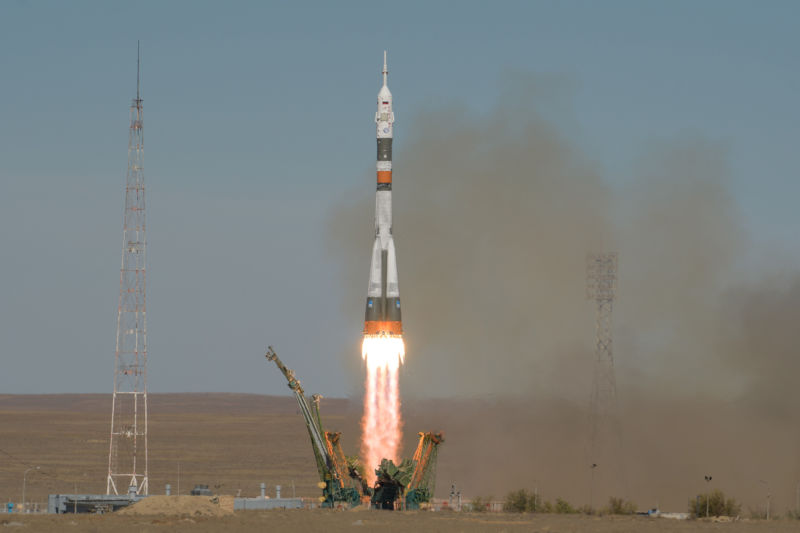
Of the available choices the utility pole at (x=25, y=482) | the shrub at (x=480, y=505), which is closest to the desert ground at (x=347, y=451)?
the utility pole at (x=25, y=482)

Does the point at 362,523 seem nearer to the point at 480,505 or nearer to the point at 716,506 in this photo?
the point at 480,505

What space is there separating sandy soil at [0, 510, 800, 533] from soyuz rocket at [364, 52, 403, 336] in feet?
42.2

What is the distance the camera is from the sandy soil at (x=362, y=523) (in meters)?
89.5

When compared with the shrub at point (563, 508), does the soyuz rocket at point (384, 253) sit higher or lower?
higher

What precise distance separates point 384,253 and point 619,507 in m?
29.8

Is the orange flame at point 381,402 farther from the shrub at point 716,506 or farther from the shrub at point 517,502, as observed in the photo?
the shrub at point 716,506

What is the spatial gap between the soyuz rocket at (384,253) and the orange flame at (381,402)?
3.36ft

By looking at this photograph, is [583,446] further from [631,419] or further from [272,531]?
[272,531]

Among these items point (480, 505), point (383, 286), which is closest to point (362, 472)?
point (383, 286)

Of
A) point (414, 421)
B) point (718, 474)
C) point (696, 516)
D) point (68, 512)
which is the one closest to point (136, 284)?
point (68, 512)

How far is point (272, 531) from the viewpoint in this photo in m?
87.8

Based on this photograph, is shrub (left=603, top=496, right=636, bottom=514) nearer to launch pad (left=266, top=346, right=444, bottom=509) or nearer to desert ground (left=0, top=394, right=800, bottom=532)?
desert ground (left=0, top=394, right=800, bottom=532)

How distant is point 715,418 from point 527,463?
17.7 metres

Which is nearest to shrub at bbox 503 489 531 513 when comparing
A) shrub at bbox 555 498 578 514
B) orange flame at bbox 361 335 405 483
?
shrub at bbox 555 498 578 514
